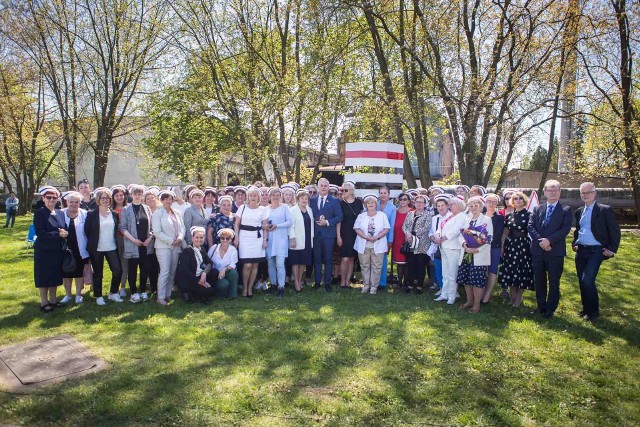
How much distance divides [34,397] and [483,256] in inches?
222

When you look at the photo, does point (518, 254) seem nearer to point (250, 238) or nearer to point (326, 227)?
point (326, 227)

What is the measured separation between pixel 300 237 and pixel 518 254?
11.5 feet

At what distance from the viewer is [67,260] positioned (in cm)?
686

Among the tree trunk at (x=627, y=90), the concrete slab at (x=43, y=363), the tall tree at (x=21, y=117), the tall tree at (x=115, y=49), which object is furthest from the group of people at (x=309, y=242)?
the tall tree at (x=21, y=117)

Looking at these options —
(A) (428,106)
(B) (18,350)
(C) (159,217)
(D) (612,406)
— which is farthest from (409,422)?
(A) (428,106)

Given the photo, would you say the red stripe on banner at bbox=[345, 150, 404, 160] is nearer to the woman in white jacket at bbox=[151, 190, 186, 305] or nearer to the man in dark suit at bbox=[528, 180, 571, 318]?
the man in dark suit at bbox=[528, 180, 571, 318]

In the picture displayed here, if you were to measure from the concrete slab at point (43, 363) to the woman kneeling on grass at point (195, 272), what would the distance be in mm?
1908

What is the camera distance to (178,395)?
410cm

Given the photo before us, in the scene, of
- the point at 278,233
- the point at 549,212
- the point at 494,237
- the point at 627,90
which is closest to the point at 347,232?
the point at 278,233

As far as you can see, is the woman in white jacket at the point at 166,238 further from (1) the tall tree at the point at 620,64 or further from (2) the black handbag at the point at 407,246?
(1) the tall tree at the point at 620,64

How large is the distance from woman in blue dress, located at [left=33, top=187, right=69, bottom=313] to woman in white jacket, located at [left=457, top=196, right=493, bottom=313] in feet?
19.1

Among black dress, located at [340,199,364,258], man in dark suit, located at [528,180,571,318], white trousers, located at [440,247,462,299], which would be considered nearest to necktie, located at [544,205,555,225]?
man in dark suit, located at [528,180,571,318]

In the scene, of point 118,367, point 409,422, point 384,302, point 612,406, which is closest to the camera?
point 409,422

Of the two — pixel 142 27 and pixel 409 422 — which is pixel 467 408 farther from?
pixel 142 27
